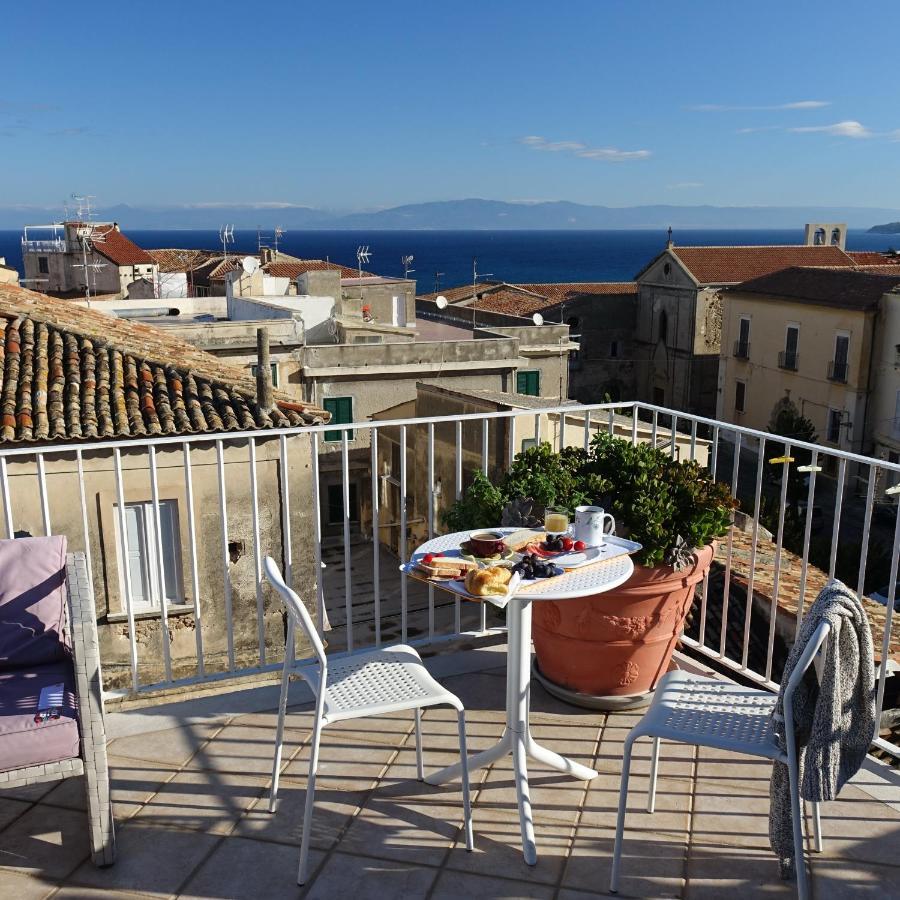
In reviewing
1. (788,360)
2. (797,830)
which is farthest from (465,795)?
(788,360)

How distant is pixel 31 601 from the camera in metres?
3.04

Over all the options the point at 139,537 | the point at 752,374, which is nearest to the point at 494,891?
the point at 139,537

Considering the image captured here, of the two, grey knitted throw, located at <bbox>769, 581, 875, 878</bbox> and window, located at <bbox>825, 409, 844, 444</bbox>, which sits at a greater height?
grey knitted throw, located at <bbox>769, 581, 875, 878</bbox>

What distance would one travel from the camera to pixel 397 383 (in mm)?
26016

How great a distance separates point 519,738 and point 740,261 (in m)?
41.2

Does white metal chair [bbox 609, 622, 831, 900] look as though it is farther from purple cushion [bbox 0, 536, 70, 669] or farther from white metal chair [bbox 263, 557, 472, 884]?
purple cushion [bbox 0, 536, 70, 669]

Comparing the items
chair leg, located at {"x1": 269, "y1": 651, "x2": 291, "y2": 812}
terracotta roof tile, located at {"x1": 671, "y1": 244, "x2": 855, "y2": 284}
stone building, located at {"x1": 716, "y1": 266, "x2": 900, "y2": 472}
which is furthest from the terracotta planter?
terracotta roof tile, located at {"x1": 671, "y1": 244, "x2": 855, "y2": 284}

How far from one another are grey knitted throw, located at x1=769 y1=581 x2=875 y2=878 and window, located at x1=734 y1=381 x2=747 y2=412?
35.0m

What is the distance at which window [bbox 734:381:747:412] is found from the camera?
3622cm

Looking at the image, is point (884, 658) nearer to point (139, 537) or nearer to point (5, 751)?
point (5, 751)

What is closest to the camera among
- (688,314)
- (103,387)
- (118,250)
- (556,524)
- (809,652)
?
(809,652)

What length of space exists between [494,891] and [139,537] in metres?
9.98

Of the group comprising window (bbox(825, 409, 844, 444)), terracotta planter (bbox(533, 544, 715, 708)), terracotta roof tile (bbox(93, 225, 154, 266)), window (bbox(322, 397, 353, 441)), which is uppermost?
terracotta roof tile (bbox(93, 225, 154, 266))

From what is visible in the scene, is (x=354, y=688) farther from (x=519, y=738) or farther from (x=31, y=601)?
(x=31, y=601)
